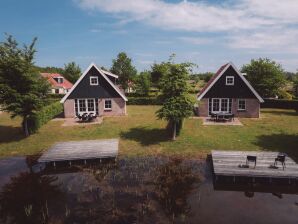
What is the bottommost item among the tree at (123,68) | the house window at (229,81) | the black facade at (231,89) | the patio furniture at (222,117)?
the patio furniture at (222,117)

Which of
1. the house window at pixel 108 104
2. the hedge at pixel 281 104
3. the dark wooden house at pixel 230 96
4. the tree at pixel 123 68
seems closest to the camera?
the dark wooden house at pixel 230 96

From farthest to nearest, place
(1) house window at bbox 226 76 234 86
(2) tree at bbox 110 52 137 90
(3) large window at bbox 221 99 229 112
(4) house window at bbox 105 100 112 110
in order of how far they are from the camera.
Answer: (2) tree at bbox 110 52 137 90
(4) house window at bbox 105 100 112 110
(3) large window at bbox 221 99 229 112
(1) house window at bbox 226 76 234 86

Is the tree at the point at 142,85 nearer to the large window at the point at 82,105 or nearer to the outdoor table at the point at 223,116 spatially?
the large window at the point at 82,105

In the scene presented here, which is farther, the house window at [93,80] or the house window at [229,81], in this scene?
the house window at [93,80]

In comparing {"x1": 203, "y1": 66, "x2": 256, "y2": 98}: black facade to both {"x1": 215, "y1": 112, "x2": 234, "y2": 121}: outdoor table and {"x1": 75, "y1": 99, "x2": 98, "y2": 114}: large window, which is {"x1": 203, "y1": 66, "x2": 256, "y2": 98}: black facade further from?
{"x1": 75, "y1": 99, "x2": 98, "y2": 114}: large window

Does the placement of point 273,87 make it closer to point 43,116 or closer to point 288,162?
point 288,162

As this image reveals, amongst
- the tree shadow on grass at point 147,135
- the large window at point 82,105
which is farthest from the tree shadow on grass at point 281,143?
the large window at point 82,105

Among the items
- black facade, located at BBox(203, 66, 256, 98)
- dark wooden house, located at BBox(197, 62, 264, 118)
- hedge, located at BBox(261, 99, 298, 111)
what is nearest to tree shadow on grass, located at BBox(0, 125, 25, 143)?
dark wooden house, located at BBox(197, 62, 264, 118)

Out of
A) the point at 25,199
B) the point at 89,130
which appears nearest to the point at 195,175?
the point at 25,199
